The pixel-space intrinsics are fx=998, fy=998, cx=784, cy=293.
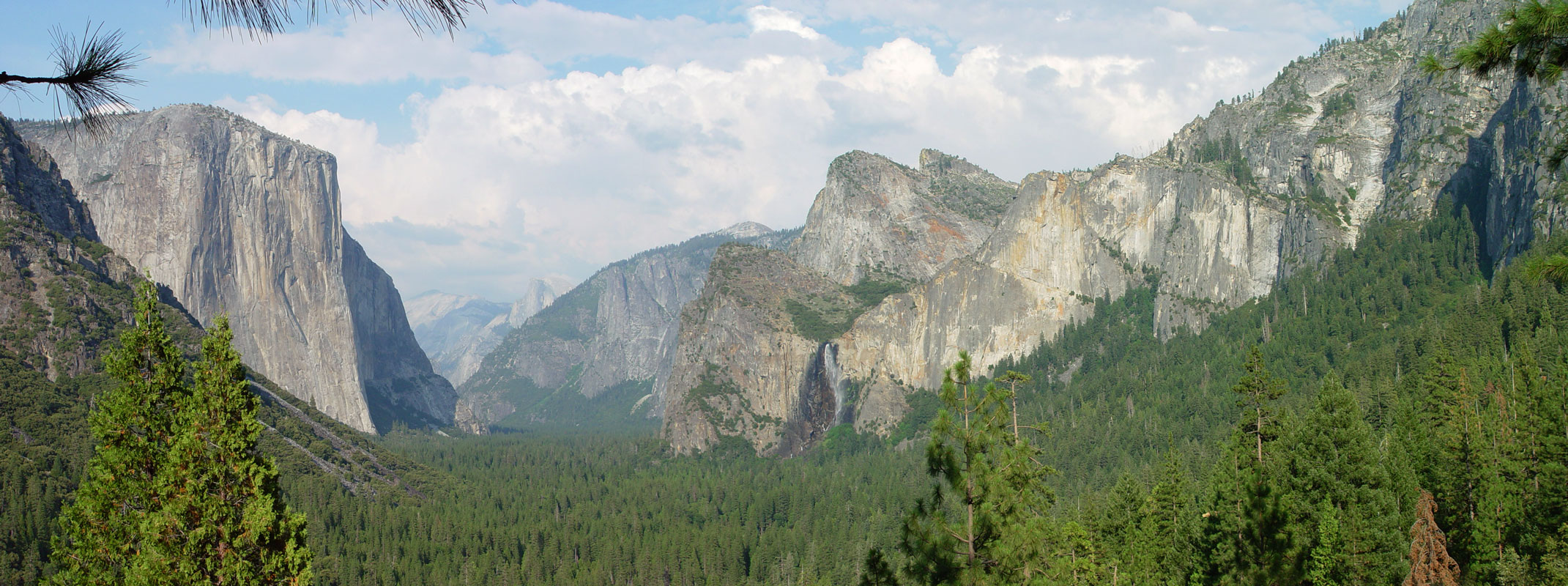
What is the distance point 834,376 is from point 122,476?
169 meters

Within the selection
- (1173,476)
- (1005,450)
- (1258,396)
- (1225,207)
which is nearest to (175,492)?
(1005,450)

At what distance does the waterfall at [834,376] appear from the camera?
187375 millimetres

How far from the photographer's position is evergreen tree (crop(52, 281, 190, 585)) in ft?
73.2

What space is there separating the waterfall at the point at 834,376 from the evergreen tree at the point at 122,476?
16588cm

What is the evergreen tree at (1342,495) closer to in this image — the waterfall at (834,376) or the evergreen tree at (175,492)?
the evergreen tree at (175,492)

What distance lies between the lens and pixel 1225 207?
155m

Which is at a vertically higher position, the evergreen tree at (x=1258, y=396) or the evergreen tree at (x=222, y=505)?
the evergreen tree at (x=1258, y=396)

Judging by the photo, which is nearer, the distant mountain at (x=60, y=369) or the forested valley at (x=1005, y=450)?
the forested valley at (x=1005, y=450)

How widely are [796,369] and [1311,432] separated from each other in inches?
6187

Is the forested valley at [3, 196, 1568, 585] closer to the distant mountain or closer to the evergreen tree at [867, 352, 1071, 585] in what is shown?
the distant mountain

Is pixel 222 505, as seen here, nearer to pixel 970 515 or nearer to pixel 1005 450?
pixel 970 515

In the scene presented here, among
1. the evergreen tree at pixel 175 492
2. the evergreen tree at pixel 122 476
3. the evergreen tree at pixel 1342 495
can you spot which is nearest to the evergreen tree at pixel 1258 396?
the evergreen tree at pixel 1342 495

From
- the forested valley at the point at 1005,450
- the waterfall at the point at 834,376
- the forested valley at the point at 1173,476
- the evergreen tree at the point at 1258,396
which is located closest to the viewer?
the forested valley at the point at 1005,450

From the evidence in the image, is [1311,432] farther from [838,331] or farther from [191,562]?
[838,331]
